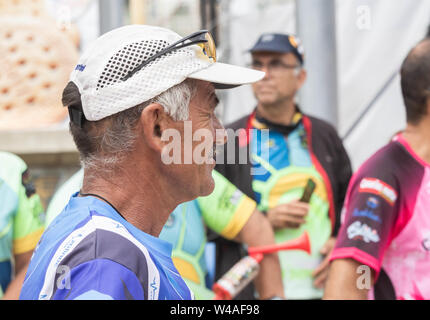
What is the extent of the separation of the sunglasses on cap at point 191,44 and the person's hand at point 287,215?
4.83 ft

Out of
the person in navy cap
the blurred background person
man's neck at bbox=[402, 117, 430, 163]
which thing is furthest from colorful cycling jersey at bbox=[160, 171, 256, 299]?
man's neck at bbox=[402, 117, 430, 163]

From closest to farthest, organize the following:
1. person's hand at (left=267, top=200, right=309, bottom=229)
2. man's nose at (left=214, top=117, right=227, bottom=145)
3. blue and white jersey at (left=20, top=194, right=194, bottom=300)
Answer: blue and white jersey at (left=20, top=194, right=194, bottom=300)
man's nose at (left=214, top=117, right=227, bottom=145)
person's hand at (left=267, top=200, right=309, bottom=229)

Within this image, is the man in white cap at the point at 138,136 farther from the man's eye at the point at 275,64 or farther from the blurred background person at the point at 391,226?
the man's eye at the point at 275,64

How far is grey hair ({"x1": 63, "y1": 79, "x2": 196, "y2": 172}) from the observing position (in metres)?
1.08

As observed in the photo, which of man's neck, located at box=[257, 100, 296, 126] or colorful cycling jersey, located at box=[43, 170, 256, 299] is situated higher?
man's neck, located at box=[257, 100, 296, 126]

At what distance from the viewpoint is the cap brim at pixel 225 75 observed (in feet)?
3.67

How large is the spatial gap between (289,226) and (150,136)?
1627 mm

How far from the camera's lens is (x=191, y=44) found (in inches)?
44.5

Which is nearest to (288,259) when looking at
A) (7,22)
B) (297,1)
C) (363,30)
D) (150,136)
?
(297,1)

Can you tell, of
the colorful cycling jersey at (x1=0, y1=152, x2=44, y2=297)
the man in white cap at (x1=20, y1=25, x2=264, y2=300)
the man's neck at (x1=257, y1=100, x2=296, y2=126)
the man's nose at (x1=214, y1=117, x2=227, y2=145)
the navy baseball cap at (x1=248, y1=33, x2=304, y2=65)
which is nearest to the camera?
the man in white cap at (x1=20, y1=25, x2=264, y2=300)

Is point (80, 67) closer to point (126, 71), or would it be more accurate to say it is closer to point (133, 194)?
point (126, 71)

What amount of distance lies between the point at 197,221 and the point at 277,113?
3.36 ft

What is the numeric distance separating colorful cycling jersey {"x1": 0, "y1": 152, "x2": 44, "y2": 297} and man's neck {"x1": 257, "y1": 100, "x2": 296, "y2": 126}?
1.28 m

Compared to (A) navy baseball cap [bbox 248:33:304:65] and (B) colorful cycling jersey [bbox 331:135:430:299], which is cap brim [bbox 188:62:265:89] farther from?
(A) navy baseball cap [bbox 248:33:304:65]
